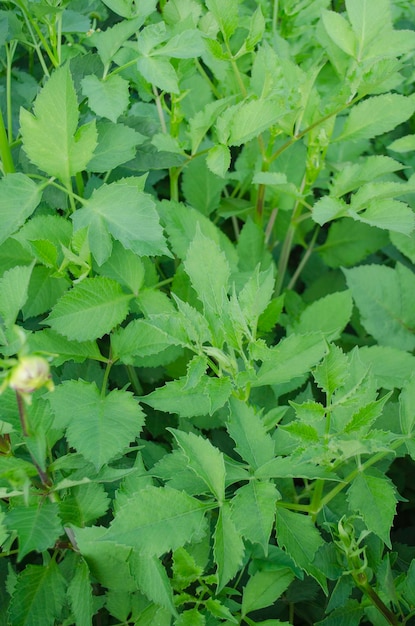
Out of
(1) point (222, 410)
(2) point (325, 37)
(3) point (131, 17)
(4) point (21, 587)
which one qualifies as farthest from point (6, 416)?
(2) point (325, 37)

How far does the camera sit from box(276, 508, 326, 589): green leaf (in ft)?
2.50

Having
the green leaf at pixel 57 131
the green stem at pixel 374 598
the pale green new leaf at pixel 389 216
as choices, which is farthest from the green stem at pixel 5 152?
the green stem at pixel 374 598

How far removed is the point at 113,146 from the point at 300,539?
2.15 feet

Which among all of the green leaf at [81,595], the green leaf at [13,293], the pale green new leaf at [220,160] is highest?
the pale green new leaf at [220,160]

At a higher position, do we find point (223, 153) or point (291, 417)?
point (223, 153)

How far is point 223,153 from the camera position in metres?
0.92

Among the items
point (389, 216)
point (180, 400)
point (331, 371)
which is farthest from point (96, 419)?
point (389, 216)

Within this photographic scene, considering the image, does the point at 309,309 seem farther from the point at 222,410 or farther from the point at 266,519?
the point at 266,519

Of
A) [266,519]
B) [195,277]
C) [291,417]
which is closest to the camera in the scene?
[266,519]

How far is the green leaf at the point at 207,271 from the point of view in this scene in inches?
33.3

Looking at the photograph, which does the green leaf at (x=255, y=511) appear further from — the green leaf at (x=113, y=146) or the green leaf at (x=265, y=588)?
the green leaf at (x=113, y=146)

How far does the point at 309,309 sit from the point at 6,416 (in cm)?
56

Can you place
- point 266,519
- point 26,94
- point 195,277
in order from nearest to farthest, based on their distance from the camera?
1. point 266,519
2. point 195,277
3. point 26,94

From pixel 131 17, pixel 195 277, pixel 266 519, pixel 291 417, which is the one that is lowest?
pixel 291 417
